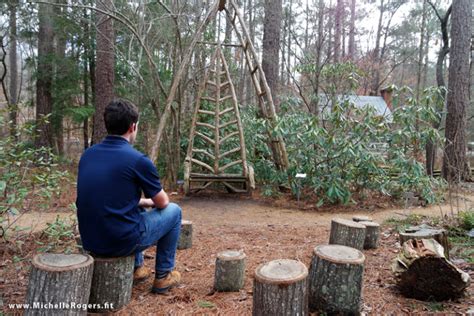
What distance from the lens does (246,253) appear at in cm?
323

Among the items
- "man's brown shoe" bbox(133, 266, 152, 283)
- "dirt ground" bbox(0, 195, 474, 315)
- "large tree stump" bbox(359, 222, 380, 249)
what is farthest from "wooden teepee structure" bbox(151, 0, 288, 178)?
"man's brown shoe" bbox(133, 266, 152, 283)

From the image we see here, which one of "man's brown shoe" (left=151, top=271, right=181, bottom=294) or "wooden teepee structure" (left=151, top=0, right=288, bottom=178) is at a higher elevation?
"wooden teepee structure" (left=151, top=0, right=288, bottom=178)

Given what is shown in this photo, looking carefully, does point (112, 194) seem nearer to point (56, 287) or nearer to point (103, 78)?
point (56, 287)

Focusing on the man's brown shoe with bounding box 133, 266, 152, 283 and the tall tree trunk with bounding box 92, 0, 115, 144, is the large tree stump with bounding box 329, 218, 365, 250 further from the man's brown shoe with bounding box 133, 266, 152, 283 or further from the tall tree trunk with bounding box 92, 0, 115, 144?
the tall tree trunk with bounding box 92, 0, 115, 144

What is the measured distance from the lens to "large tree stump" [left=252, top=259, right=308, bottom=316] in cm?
177

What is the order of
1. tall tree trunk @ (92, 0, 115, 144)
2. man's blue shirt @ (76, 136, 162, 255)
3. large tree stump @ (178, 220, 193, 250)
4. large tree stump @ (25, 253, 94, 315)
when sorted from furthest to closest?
tall tree trunk @ (92, 0, 115, 144) < large tree stump @ (178, 220, 193, 250) < man's blue shirt @ (76, 136, 162, 255) < large tree stump @ (25, 253, 94, 315)

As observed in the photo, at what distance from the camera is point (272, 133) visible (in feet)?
18.5

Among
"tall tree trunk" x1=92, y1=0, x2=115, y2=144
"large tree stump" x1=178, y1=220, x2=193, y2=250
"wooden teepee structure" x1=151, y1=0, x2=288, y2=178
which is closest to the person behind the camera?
"large tree stump" x1=178, y1=220, x2=193, y2=250

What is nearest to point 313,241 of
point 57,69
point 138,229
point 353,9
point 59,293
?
point 138,229

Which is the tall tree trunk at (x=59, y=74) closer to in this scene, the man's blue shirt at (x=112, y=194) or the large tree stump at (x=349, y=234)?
the man's blue shirt at (x=112, y=194)

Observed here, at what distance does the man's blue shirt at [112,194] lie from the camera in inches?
75.5

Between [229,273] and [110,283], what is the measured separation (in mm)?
816

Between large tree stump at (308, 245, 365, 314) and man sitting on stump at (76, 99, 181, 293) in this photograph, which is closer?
man sitting on stump at (76, 99, 181, 293)

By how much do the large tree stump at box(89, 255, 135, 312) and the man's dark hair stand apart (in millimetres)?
821
